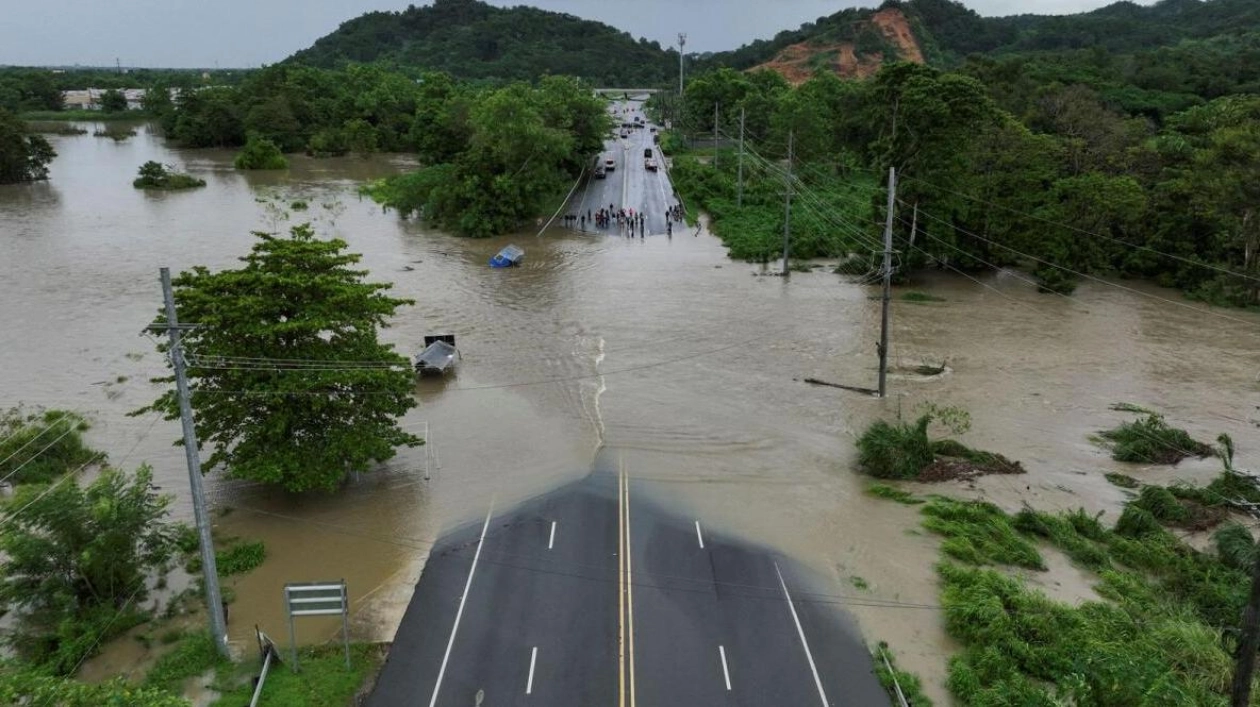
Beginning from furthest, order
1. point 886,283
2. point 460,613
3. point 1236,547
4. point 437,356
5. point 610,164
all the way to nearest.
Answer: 1. point 610,164
2. point 437,356
3. point 886,283
4. point 1236,547
5. point 460,613

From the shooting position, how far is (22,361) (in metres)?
30.9

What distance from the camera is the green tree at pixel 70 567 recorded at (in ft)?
50.9

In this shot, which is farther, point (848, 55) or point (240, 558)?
point (848, 55)

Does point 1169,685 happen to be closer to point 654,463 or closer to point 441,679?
point 441,679

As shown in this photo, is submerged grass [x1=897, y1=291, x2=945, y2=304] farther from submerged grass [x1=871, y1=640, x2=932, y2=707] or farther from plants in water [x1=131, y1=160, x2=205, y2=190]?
plants in water [x1=131, y1=160, x2=205, y2=190]

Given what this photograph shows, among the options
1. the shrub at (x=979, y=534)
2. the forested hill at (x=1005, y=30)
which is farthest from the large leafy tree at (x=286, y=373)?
the forested hill at (x=1005, y=30)

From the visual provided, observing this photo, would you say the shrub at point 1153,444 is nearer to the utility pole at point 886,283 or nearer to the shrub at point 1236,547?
the shrub at point 1236,547

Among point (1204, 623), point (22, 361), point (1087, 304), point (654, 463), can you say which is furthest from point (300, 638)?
point (1087, 304)

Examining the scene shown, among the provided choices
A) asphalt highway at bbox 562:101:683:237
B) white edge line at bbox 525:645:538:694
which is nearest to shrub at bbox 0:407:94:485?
white edge line at bbox 525:645:538:694

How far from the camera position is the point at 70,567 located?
16.1 meters

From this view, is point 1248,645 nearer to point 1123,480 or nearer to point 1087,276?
point 1123,480

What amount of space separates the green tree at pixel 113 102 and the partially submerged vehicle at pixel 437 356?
431 ft

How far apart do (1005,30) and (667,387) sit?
598ft

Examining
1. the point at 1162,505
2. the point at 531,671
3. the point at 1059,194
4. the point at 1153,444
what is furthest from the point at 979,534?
the point at 1059,194
